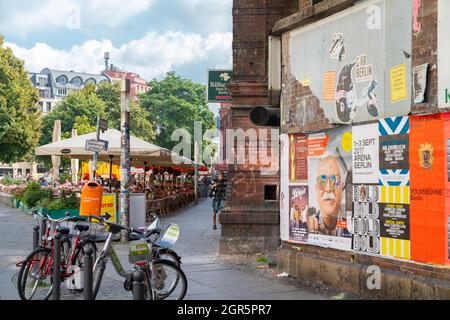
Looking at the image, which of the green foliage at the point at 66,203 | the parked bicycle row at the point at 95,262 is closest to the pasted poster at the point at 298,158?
the parked bicycle row at the point at 95,262

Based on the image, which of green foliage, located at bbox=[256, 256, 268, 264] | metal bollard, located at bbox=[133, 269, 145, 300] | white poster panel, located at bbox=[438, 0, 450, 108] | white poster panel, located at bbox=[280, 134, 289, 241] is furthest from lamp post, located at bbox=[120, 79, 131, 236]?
metal bollard, located at bbox=[133, 269, 145, 300]

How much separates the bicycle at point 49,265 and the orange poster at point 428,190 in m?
4.13

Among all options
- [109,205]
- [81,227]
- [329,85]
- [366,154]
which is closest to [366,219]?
[366,154]

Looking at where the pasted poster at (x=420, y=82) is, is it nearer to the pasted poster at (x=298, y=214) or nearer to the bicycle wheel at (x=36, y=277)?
the pasted poster at (x=298, y=214)

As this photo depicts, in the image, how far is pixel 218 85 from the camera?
15.9 m

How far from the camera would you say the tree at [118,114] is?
66.4 metres

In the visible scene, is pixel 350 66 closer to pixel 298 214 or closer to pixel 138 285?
pixel 298 214

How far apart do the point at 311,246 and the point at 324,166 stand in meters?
1.26

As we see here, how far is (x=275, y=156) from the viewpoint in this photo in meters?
12.3

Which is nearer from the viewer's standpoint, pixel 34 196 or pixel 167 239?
pixel 167 239

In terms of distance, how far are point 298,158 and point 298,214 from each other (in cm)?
88
